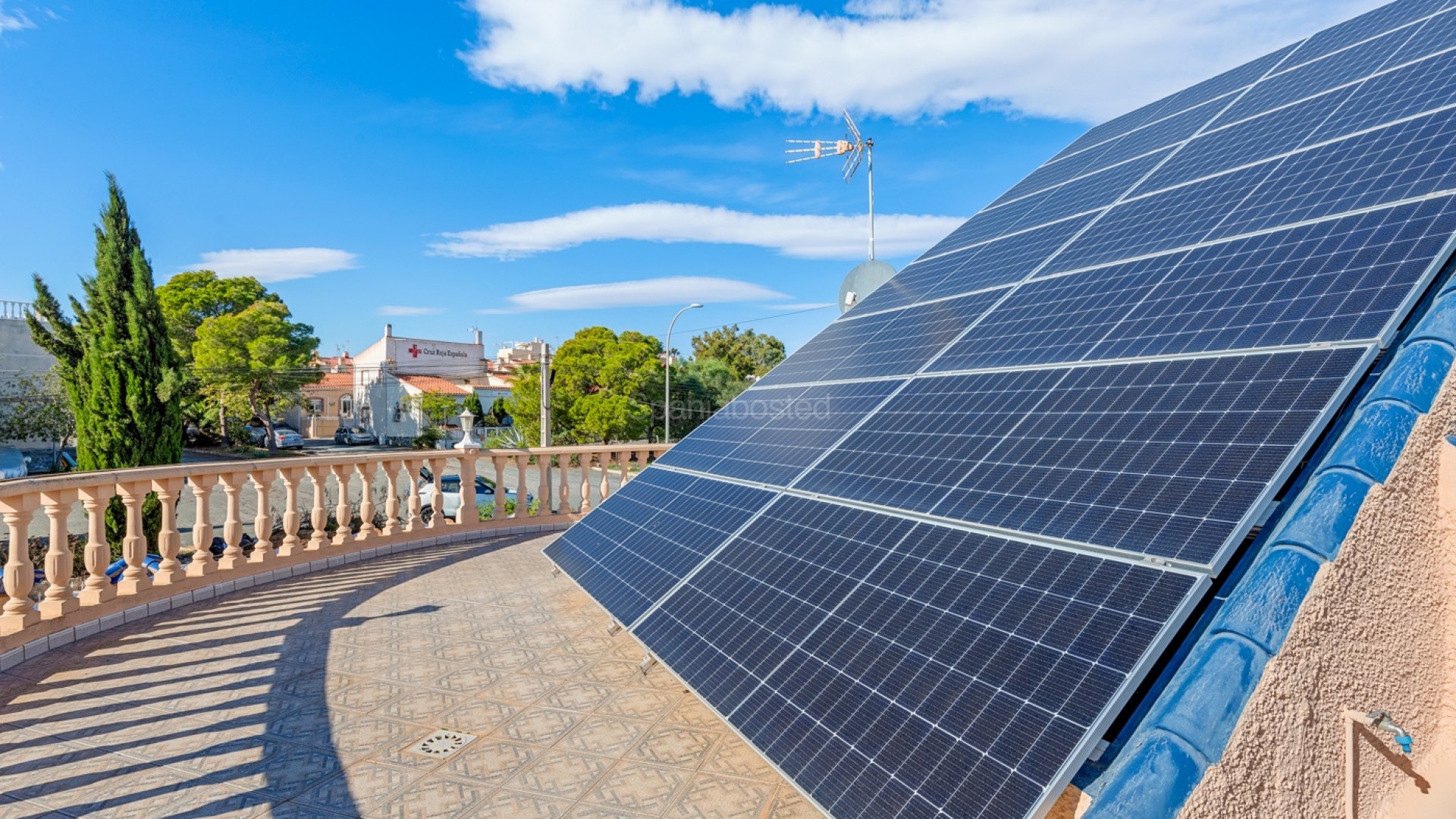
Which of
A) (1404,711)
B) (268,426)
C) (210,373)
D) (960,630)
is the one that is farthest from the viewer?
(268,426)

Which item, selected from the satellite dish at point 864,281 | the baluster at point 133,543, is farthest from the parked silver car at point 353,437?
the baluster at point 133,543

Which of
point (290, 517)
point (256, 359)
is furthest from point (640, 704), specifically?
point (256, 359)

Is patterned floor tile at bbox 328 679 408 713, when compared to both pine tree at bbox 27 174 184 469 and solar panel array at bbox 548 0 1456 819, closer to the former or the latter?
solar panel array at bbox 548 0 1456 819

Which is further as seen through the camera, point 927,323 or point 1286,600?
point 927,323

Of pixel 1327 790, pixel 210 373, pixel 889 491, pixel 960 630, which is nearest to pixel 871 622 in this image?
pixel 960 630

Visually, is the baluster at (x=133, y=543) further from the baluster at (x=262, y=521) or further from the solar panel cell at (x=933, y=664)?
the solar panel cell at (x=933, y=664)

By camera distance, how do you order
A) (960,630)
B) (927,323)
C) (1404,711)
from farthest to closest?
1. (927,323)
2. (1404,711)
3. (960,630)

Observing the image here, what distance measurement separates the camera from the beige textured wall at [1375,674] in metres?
2.49

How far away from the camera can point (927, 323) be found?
296 inches

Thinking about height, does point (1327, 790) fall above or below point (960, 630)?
below

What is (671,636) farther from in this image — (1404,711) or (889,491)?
(1404,711)

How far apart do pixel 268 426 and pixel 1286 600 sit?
50.0 m

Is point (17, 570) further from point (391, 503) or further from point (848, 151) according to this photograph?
point (848, 151)

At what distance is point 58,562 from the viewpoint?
Result: 6426mm
